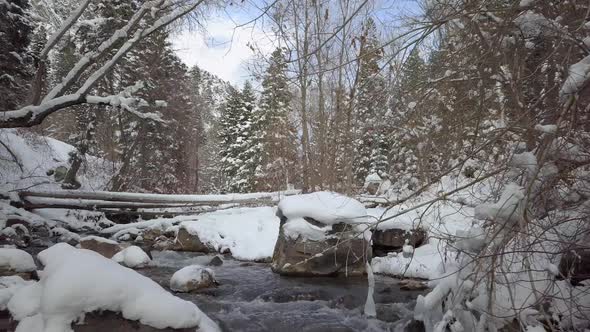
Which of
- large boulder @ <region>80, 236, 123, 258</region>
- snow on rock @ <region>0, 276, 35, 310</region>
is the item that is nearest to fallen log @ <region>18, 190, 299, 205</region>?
large boulder @ <region>80, 236, 123, 258</region>

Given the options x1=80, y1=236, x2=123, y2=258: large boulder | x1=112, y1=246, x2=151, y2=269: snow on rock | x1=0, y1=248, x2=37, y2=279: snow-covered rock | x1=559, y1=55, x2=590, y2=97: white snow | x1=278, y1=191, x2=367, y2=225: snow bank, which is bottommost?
x1=112, y1=246, x2=151, y2=269: snow on rock

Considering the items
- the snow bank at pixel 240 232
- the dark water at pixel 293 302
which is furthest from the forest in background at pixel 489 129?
the snow bank at pixel 240 232

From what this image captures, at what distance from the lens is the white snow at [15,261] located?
14.6ft

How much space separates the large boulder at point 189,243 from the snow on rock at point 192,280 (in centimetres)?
328

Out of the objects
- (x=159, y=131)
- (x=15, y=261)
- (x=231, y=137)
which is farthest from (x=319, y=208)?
(x=231, y=137)

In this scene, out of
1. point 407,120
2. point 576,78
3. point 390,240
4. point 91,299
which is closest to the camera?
point 576,78

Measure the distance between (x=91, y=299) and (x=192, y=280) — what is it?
3.53 m

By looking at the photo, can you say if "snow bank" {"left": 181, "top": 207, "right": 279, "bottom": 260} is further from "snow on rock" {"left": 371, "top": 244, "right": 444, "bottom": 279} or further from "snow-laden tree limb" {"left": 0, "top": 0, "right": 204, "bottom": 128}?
"snow-laden tree limb" {"left": 0, "top": 0, "right": 204, "bottom": 128}

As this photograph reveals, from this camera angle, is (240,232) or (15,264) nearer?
(15,264)

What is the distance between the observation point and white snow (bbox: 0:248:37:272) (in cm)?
446

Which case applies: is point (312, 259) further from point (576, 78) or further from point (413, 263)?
point (576, 78)

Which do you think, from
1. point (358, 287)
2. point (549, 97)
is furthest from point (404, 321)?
point (549, 97)

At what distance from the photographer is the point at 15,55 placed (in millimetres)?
13180

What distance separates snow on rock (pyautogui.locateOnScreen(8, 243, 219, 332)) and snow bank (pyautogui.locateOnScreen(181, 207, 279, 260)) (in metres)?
5.93
